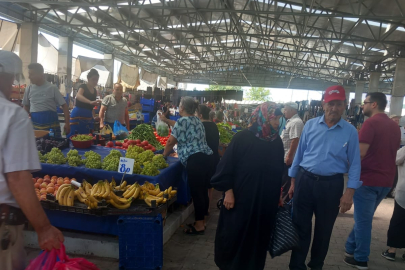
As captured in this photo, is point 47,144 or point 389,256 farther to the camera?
point 47,144

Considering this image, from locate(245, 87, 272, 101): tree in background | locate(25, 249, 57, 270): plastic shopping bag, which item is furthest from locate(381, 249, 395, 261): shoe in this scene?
Answer: locate(245, 87, 272, 101): tree in background

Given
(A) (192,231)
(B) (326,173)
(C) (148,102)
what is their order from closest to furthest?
(B) (326,173) < (A) (192,231) < (C) (148,102)

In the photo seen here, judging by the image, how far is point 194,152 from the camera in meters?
3.88

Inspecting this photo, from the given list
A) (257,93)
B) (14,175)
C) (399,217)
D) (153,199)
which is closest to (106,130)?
(153,199)

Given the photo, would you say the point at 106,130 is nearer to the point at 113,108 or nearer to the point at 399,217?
the point at 113,108

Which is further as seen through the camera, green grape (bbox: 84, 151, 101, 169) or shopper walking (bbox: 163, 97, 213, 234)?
shopper walking (bbox: 163, 97, 213, 234)

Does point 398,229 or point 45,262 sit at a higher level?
point 45,262

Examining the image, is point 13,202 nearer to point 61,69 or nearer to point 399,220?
point 399,220

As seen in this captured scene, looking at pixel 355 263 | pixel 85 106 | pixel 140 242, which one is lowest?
pixel 355 263

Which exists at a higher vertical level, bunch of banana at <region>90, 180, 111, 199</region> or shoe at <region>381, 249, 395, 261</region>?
bunch of banana at <region>90, 180, 111, 199</region>

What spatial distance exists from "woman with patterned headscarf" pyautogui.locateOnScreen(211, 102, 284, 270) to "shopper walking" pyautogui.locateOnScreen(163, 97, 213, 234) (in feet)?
4.23

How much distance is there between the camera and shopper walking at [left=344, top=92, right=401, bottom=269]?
10.4 feet

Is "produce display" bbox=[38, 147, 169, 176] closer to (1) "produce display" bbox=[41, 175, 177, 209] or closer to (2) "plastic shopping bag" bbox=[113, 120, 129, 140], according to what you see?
(1) "produce display" bbox=[41, 175, 177, 209]

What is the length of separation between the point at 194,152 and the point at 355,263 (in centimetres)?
218
